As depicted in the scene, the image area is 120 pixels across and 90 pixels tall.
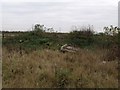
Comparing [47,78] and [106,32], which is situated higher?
[106,32]

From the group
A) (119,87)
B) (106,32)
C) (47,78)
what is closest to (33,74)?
(47,78)

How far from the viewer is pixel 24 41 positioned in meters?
17.4

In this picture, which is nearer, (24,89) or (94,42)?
(24,89)

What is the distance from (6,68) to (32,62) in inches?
47.3

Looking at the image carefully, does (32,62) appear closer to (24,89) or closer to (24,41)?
(24,89)

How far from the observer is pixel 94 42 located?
687 inches

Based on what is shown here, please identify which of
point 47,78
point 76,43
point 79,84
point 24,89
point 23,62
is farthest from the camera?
point 76,43

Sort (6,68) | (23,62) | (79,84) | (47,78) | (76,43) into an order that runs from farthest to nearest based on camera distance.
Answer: (76,43) < (23,62) < (6,68) < (47,78) < (79,84)

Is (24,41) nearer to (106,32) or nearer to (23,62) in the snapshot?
(106,32)

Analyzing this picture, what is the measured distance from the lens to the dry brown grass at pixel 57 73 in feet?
24.3

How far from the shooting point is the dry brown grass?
7.42m

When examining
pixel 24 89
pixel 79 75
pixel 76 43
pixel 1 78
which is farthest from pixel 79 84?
pixel 76 43

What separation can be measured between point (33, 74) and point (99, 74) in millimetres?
1991

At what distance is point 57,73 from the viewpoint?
7.80 m
